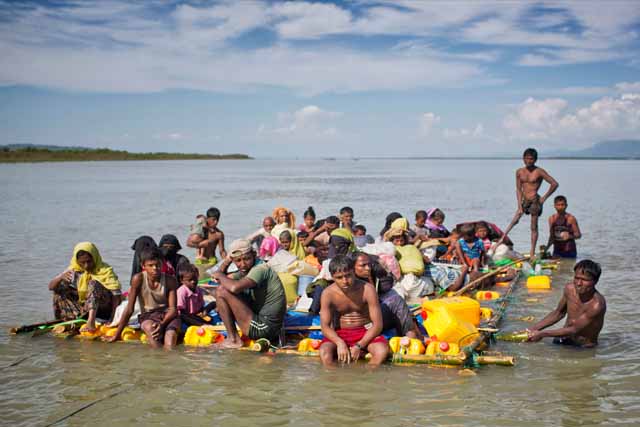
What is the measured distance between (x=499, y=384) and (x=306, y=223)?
6.96 metres

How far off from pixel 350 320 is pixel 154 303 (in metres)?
2.48

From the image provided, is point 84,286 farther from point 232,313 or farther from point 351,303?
point 351,303

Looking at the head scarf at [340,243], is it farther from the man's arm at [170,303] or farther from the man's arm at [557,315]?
the man's arm at [557,315]

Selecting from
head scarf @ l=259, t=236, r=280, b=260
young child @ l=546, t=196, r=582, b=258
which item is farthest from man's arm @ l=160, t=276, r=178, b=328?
young child @ l=546, t=196, r=582, b=258

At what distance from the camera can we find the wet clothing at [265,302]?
275 inches

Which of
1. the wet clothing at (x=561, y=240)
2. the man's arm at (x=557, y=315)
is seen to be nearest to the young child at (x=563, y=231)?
the wet clothing at (x=561, y=240)

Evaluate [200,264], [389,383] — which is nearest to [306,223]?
[200,264]

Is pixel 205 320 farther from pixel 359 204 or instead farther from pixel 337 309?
pixel 359 204

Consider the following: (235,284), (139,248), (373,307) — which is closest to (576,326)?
(373,307)

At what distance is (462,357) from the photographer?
625 centimetres

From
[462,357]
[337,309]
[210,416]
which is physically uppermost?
[337,309]

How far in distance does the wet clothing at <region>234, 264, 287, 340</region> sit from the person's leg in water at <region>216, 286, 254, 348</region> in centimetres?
9

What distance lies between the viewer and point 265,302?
7.04 m

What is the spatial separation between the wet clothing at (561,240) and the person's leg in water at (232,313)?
8561 millimetres
